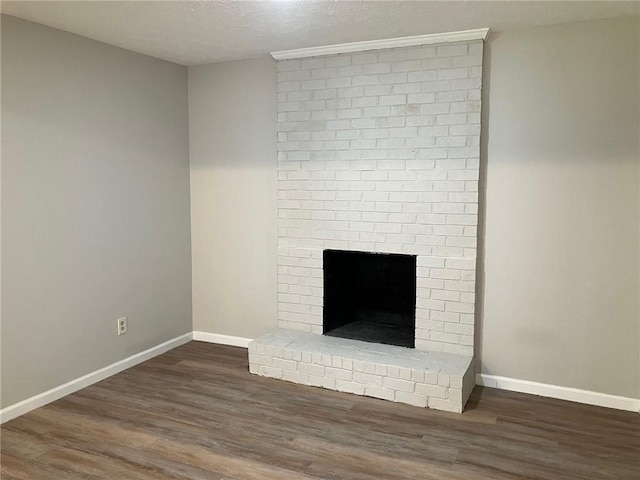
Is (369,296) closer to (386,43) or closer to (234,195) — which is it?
(234,195)

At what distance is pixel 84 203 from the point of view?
11.0 ft

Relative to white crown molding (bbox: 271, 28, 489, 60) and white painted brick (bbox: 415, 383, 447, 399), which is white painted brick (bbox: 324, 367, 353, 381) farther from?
white crown molding (bbox: 271, 28, 489, 60)

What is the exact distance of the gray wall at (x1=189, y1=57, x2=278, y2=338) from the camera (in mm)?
4004

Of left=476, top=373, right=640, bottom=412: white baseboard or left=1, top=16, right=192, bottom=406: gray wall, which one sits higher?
left=1, top=16, right=192, bottom=406: gray wall

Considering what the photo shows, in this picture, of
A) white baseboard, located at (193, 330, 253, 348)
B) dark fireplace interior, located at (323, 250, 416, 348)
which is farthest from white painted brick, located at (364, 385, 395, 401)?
white baseboard, located at (193, 330, 253, 348)

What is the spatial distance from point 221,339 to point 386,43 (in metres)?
2.62

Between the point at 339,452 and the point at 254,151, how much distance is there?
91.9 inches

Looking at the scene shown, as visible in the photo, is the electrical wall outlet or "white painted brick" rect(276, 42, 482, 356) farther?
the electrical wall outlet

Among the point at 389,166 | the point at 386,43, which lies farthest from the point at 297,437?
the point at 386,43

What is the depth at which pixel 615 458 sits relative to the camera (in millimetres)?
2588

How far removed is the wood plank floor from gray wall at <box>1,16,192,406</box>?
402 millimetres

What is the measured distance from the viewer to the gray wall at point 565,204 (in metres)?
3.02

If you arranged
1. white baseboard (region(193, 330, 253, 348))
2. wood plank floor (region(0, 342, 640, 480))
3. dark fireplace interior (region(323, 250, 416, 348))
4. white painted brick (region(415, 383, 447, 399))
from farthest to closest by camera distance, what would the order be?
white baseboard (region(193, 330, 253, 348))
dark fireplace interior (region(323, 250, 416, 348))
white painted brick (region(415, 383, 447, 399))
wood plank floor (region(0, 342, 640, 480))

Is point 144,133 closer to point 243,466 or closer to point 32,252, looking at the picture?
point 32,252
